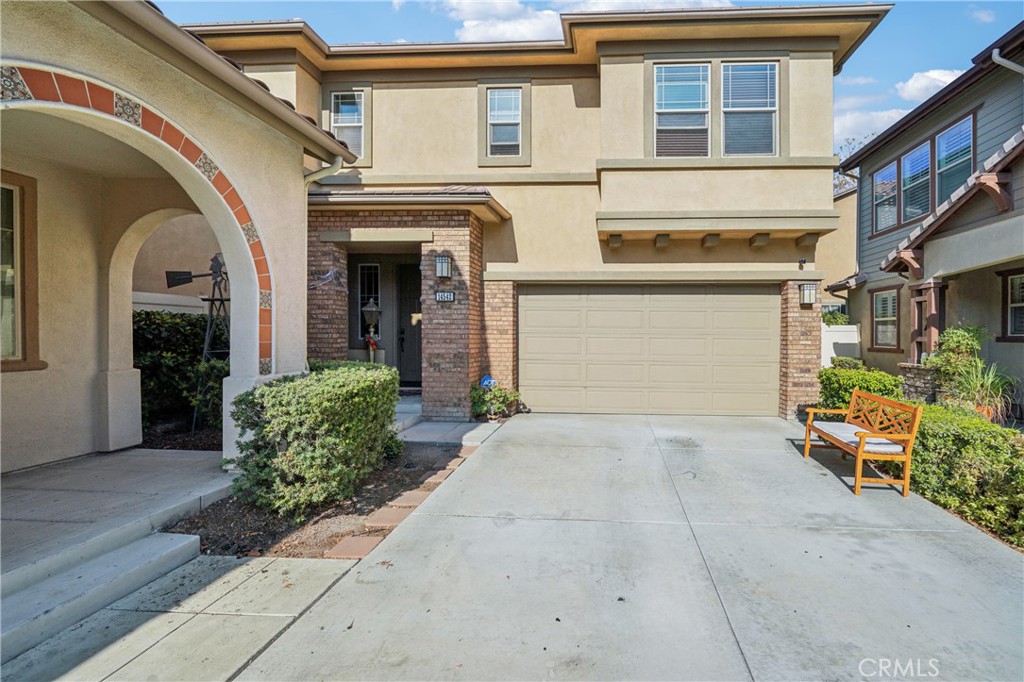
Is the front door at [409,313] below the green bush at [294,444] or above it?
above

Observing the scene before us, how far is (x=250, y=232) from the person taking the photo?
5379 millimetres

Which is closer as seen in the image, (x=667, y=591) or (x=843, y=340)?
(x=667, y=591)

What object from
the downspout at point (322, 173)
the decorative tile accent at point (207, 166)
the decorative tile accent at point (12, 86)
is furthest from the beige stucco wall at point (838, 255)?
the decorative tile accent at point (12, 86)

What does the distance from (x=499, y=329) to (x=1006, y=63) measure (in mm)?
9927

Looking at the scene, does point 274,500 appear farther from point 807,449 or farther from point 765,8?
point 765,8

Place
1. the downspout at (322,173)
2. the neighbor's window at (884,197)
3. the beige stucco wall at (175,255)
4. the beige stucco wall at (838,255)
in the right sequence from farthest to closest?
the beige stucco wall at (838,255), the neighbor's window at (884,197), the beige stucco wall at (175,255), the downspout at (322,173)

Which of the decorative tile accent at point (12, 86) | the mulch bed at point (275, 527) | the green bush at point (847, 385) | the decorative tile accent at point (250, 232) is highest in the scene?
the decorative tile accent at point (12, 86)

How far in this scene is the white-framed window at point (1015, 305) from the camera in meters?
9.43

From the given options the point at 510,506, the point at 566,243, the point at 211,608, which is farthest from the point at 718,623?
the point at 566,243


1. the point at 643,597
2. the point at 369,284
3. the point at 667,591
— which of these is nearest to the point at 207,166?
the point at 643,597

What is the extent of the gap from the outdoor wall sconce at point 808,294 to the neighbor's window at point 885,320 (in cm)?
474

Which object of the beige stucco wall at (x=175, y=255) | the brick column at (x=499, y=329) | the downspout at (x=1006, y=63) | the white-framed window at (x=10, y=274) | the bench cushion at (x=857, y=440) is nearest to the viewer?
the white-framed window at (x=10, y=274)

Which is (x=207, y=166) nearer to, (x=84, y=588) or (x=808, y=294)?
(x=84, y=588)

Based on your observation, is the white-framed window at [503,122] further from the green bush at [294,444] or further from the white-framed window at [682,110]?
the green bush at [294,444]
